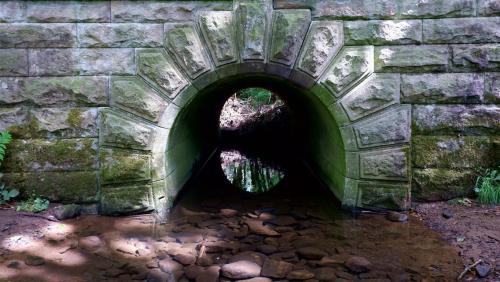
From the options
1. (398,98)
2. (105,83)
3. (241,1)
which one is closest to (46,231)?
(105,83)

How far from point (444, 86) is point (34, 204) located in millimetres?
4120

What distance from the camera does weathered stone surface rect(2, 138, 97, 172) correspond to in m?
4.33

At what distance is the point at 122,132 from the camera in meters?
4.30

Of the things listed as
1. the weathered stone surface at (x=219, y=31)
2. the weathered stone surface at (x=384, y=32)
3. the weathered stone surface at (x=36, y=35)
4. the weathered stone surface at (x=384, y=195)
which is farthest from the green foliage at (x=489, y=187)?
the weathered stone surface at (x=36, y=35)

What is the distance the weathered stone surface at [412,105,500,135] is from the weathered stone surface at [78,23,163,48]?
8.68 feet

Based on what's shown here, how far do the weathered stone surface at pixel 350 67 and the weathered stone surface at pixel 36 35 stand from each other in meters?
2.51

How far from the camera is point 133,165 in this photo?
14.3 ft

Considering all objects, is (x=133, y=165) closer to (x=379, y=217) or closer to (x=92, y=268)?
(x=92, y=268)

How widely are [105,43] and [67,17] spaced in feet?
1.41

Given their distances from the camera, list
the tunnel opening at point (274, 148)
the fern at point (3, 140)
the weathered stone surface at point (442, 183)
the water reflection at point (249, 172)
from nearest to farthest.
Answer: the fern at point (3, 140) < the weathered stone surface at point (442, 183) < the tunnel opening at point (274, 148) < the water reflection at point (249, 172)

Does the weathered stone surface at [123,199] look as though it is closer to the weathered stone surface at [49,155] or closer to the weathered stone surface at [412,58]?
the weathered stone surface at [49,155]

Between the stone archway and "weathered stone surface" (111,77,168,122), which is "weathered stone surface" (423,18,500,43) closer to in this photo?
the stone archway

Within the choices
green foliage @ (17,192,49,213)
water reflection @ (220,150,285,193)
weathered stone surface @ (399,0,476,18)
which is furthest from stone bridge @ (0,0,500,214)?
water reflection @ (220,150,285,193)

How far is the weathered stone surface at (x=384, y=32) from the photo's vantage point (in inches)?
166
